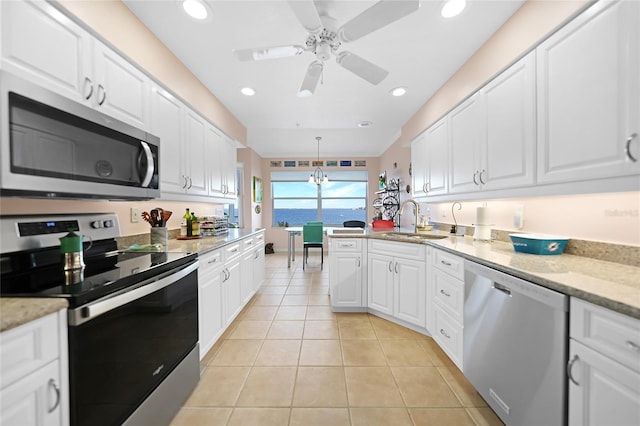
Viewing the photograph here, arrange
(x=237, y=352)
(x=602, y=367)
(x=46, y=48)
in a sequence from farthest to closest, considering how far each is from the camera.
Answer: (x=237, y=352)
(x=46, y=48)
(x=602, y=367)

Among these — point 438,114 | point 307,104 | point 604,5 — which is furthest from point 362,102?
point 604,5

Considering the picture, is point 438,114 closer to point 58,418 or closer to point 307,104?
point 307,104

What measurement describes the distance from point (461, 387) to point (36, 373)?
2.13 metres

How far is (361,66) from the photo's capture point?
1.86 metres

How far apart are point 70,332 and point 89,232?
Answer: 828 millimetres

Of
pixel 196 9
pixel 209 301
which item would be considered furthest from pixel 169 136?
pixel 209 301

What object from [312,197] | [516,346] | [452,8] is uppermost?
[452,8]

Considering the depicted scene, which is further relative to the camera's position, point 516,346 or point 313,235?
point 313,235

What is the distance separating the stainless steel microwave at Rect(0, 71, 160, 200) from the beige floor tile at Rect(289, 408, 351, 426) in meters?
1.60

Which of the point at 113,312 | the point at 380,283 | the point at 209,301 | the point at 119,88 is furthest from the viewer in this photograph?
the point at 380,283

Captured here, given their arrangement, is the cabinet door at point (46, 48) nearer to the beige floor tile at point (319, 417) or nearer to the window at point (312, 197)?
the beige floor tile at point (319, 417)

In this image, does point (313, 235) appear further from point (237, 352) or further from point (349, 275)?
point (237, 352)

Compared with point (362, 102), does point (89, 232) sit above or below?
below

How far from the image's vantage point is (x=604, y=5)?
116 centimetres
